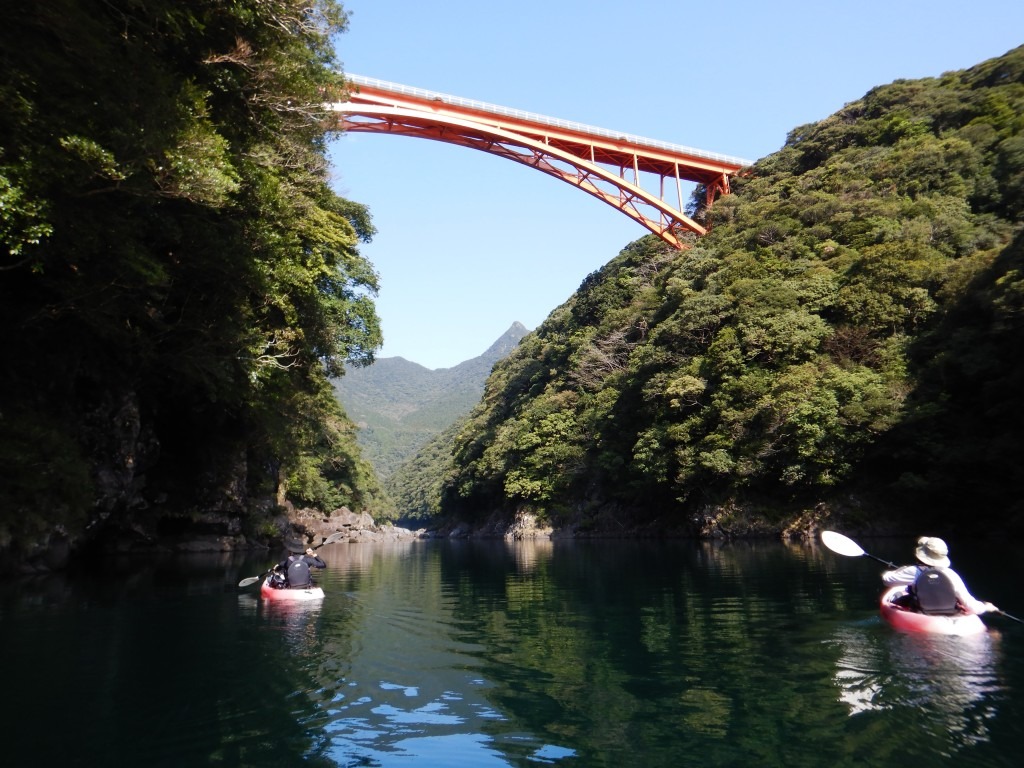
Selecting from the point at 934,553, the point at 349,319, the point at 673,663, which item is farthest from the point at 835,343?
the point at 673,663

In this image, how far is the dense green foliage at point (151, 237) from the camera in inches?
311

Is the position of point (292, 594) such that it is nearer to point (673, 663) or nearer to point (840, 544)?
point (673, 663)

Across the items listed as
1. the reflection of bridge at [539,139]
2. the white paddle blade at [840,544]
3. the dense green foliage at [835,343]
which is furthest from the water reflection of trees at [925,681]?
the reflection of bridge at [539,139]

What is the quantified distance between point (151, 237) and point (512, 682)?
37.3 feet

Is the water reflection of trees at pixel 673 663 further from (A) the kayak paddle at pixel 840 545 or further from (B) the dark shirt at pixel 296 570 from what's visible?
(B) the dark shirt at pixel 296 570

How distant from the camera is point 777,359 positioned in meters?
31.1

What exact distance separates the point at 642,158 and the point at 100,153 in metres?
46.8

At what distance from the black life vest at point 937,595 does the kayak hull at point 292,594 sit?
32.9 ft

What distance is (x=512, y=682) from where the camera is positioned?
671cm

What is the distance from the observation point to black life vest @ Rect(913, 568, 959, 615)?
8305 mm

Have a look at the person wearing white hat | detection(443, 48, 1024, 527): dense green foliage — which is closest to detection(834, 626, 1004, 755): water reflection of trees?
the person wearing white hat

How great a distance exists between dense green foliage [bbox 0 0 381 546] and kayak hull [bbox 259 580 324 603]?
4.96 meters

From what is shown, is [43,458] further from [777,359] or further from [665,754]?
[777,359]

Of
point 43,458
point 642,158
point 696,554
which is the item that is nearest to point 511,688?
point 43,458
